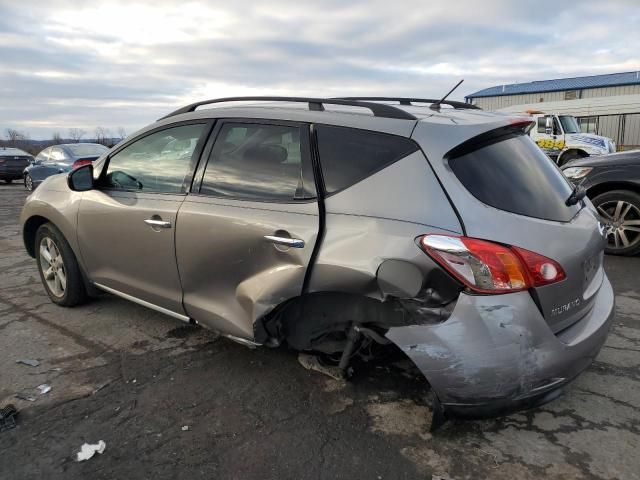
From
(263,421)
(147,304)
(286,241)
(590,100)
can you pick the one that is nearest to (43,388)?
(147,304)

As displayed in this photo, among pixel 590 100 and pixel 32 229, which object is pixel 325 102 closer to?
pixel 32 229

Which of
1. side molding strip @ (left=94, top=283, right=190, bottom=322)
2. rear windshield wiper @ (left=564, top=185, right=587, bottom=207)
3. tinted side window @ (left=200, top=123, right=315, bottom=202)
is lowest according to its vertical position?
side molding strip @ (left=94, top=283, right=190, bottom=322)

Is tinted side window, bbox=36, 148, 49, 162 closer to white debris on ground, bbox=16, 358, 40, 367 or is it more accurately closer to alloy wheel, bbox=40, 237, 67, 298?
alloy wheel, bbox=40, 237, 67, 298

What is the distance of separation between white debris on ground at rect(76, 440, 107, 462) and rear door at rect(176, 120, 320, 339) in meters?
0.87

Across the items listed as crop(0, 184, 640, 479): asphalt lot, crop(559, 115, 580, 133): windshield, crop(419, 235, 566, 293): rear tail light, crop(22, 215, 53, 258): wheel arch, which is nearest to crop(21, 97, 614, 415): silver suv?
crop(419, 235, 566, 293): rear tail light

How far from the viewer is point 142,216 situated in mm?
3330

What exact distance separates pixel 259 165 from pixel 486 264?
4.67 feet

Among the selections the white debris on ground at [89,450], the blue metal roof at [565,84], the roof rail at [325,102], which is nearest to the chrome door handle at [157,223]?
the roof rail at [325,102]

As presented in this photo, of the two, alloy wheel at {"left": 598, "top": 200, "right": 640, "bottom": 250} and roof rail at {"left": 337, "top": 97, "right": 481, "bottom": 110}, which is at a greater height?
roof rail at {"left": 337, "top": 97, "right": 481, "bottom": 110}

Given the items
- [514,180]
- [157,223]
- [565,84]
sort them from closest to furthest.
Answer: [514,180]
[157,223]
[565,84]

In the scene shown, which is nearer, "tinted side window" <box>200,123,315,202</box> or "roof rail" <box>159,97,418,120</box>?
"roof rail" <box>159,97,418,120</box>

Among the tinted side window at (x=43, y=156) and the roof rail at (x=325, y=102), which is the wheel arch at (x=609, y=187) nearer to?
the roof rail at (x=325, y=102)

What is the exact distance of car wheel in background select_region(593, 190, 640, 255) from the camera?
5695 mm

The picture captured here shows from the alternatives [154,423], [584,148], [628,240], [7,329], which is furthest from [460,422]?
[584,148]
